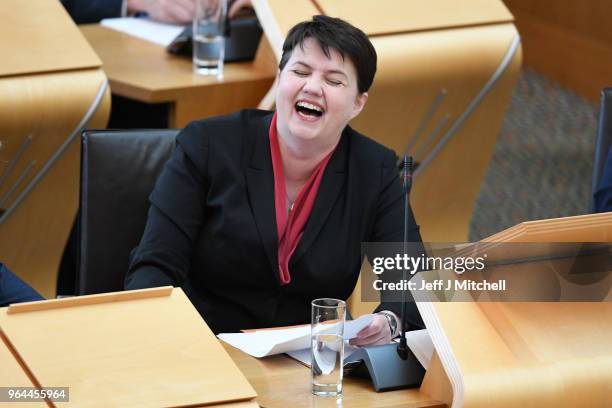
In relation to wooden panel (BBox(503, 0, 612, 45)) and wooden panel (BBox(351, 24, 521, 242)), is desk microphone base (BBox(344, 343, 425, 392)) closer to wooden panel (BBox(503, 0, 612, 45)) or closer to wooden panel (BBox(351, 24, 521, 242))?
wooden panel (BBox(351, 24, 521, 242))

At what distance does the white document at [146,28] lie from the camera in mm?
3713

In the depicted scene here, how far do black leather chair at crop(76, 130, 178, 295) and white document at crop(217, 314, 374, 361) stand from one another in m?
0.52

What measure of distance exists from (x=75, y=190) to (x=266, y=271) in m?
0.97

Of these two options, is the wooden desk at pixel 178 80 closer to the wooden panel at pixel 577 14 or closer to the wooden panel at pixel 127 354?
the wooden panel at pixel 127 354

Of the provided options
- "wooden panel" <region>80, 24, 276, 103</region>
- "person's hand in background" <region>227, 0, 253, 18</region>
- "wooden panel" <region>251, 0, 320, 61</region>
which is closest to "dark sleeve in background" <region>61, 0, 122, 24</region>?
"wooden panel" <region>80, 24, 276, 103</region>

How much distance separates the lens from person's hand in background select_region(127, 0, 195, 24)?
3.73 metres

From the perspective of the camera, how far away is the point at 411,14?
3420 mm

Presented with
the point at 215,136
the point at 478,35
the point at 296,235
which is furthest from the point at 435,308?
the point at 478,35

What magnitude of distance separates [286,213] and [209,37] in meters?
1.19

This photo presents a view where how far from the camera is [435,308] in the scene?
6.15 feet

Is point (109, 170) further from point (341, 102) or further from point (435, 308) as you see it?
point (435, 308)

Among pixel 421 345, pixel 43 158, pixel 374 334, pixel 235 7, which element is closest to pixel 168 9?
pixel 235 7

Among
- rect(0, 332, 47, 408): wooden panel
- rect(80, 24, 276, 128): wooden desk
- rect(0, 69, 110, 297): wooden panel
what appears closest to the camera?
rect(0, 332, 47, 408): wooden panel

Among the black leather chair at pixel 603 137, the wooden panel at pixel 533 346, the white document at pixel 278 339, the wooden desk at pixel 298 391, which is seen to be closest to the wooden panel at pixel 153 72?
the black leather chair at pixel 603 137
